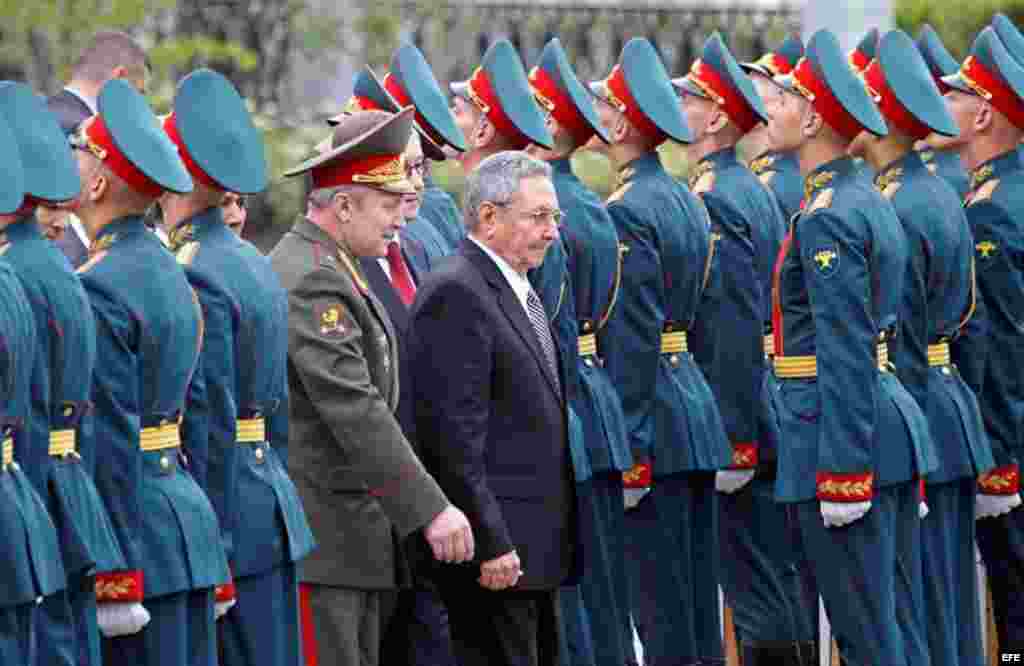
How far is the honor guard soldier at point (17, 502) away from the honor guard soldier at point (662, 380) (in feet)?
10.0

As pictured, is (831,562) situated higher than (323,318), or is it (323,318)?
(323,318)

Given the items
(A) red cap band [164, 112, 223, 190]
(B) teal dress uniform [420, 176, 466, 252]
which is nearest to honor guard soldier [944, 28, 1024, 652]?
(B) teal dress uniform [420, 176, 466, 252]

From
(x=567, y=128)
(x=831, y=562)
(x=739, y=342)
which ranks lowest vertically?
(x=831, y=562)

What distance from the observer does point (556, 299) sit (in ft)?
26.1

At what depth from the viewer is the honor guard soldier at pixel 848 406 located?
7.68 m

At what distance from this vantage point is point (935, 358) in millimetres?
8297

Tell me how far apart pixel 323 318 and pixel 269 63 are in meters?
12.1

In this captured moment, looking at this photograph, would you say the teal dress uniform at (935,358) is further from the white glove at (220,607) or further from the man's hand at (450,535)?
the white glove at (220,607)

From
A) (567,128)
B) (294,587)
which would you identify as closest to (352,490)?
(294,587)

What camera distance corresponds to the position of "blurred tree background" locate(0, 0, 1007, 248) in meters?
16.9

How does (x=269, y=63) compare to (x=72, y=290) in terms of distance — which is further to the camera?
(x=269, y=63)

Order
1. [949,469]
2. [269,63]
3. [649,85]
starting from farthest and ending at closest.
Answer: [269,63] < [649,85] < [949,469]

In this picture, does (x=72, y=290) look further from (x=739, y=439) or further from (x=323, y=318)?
(x=739, y=439)

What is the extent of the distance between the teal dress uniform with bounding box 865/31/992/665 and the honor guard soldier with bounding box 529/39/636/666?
3.01 feet
